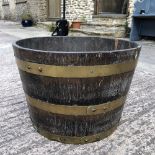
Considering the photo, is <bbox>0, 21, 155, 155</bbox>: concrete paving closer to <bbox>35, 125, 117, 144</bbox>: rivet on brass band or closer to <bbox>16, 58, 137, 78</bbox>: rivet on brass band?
<bbox>35, 125, 117, 144</bbox>: rivet on brass band

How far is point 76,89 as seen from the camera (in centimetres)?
191

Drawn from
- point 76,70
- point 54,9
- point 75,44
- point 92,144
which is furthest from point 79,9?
point 76,70

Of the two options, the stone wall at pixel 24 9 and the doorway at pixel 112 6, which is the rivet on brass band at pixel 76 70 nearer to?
the doorway at pixel 112 6

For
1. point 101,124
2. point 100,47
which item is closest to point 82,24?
point 100,47

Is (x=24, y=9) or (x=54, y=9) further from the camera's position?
(x=24, y=9)

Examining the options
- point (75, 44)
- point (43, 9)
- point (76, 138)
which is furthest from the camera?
point (43, 9)

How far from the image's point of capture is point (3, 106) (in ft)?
9.68

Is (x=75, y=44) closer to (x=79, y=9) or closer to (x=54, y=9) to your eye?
(x=79, y=9)

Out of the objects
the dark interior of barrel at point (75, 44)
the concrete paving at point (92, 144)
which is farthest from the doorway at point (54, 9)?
the dark interior of barrel at point (75, 44)

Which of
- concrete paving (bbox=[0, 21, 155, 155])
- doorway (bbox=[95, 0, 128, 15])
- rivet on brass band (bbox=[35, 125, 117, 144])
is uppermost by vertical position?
doorway (bbox=[95, 0, 128, 15])

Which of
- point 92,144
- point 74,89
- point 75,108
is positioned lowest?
point 92,144

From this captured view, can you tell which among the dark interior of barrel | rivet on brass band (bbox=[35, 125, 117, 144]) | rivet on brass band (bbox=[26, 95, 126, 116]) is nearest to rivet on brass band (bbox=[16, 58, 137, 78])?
rivet on brass band (bbox=[26, 95, 126, 116])

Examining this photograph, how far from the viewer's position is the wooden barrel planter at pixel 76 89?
1.84 metres

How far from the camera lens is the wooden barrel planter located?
184 centimetres
